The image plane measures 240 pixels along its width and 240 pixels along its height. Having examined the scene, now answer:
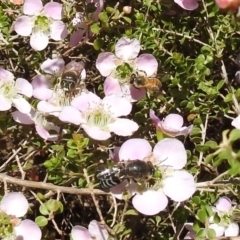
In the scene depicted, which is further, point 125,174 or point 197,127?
point 197,127

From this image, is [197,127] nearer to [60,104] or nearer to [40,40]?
[60,104]

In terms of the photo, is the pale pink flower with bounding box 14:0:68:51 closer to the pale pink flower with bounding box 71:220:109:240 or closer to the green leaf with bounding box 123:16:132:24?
the green leaf with bounding box 123:16:132:24

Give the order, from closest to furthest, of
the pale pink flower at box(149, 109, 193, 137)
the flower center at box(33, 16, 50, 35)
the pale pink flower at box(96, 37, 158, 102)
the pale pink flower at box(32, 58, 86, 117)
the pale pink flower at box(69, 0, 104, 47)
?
the pale pink flower at box(149, 109, 193, 137), the pale pink flower at box(32, 58, 86, 117), the pale pink flower at box(96, 37, 158, 102), the pale pink flower at box(69, 0, 104, 47), the flower center at box(33, 16, 50, 35)

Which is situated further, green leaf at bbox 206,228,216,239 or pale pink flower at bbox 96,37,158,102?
pale pink flower at bbox 96,37,158,102

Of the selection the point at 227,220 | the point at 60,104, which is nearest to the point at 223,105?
the point at 227,220

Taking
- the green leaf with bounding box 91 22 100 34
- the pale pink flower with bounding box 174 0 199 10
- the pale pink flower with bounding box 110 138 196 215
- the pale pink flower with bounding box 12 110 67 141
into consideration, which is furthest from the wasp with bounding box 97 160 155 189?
the pale pink flower with bounding box 174 0 199 10

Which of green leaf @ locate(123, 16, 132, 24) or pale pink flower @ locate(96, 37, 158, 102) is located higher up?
green leaf @ locate(123, 16, 132, 24)
